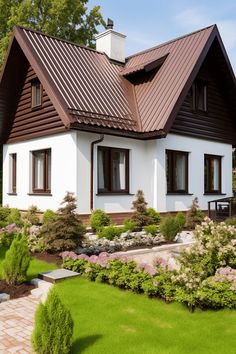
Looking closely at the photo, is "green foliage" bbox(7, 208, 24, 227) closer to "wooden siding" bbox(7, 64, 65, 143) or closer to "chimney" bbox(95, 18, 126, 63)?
"wooden siding" bbox(7, 64, 65, 143)

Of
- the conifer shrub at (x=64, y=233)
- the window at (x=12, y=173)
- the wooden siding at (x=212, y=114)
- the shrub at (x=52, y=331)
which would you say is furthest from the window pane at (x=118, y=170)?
the shrub at (x=52, y=331)

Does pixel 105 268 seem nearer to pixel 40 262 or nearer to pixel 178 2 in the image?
pixel 40 262

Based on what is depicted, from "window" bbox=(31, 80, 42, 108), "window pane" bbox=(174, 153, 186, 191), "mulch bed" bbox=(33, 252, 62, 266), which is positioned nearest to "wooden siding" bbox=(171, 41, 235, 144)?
"window pane" bbox=(174, 153, 186, 191)

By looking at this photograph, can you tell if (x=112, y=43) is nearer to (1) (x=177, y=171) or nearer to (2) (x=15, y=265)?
(1) (x=177, y=171)

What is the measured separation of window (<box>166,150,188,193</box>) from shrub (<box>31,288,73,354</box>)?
436 inches

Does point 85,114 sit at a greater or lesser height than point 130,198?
greater

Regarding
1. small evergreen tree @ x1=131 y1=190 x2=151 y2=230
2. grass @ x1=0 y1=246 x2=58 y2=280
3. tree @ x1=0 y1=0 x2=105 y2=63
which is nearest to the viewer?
grass @ x1=0 y1=246 x2=58 y2=280

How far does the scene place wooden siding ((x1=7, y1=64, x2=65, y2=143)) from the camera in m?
13.2

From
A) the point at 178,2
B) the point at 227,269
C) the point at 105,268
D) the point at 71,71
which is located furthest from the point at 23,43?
the point at 227,269

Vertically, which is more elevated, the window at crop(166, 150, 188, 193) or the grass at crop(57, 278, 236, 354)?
the window at crop(166, 150, 188, 193)

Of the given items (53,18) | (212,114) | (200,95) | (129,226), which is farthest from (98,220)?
(53,18)

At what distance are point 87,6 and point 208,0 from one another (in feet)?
61.1

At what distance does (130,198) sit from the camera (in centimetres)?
1364

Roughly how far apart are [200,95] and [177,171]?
3.73 meters
